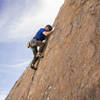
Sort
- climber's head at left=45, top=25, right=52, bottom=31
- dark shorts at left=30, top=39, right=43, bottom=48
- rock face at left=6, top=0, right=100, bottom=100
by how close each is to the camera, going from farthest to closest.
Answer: dark shorts at left=30, top=39, right=43, bottom=48, climber's head at left=45, top=25, right=52, bottom=31, rock face at left=6, top=0, right=100, bottom=100

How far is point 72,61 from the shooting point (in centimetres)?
1098

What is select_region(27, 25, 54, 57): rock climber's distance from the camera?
1477 centimetres

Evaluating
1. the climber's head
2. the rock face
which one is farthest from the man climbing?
the rock face

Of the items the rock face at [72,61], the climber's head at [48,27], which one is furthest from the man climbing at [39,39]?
the rock face at [72,61]

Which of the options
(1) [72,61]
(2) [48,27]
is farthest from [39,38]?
(1) [72,61]

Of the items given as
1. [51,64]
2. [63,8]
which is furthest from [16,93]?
[63,8]

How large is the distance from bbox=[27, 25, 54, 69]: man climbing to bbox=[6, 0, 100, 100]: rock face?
529 mm

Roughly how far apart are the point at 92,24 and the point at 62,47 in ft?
7.05

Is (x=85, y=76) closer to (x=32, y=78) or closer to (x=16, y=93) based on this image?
(x=32, y=78)

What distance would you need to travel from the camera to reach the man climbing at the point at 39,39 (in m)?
14.8

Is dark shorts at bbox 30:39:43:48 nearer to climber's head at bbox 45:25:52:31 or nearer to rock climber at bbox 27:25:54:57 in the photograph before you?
rock climber at bbox 27:25:54:57

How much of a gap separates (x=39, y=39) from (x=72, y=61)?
15.0 feet

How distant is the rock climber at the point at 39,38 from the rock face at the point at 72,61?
20.5 inches

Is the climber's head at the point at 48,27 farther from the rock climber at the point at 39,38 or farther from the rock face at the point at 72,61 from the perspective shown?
the rock face at the point at 72,61
